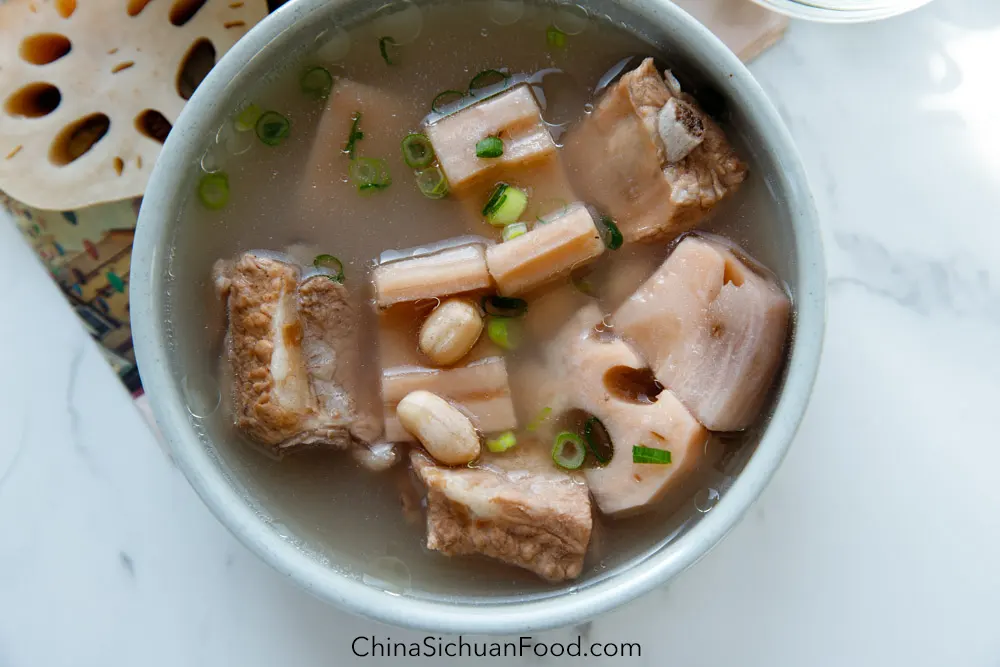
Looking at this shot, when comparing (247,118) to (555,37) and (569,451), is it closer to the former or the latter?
(555,37)

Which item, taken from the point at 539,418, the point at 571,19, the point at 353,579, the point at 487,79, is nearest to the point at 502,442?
the point at 539,418

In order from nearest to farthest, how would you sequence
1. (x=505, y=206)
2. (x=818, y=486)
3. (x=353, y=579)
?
(x=353, y=579) → (x=505, y=206) → (x=818, y=486)

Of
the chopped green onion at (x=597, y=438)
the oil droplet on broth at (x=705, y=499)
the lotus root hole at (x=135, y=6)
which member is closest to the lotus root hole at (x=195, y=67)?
the lotus root hole at (x=135, y=6)

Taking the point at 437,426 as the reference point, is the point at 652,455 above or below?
below

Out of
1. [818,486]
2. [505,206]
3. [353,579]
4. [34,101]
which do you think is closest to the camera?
[353,579]

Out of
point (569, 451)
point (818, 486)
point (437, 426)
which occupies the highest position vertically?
point (437, 426)

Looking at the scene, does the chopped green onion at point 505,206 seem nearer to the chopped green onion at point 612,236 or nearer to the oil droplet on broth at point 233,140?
the chopped green onion at point 612,236

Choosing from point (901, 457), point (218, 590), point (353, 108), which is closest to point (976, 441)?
point (901, 457)
